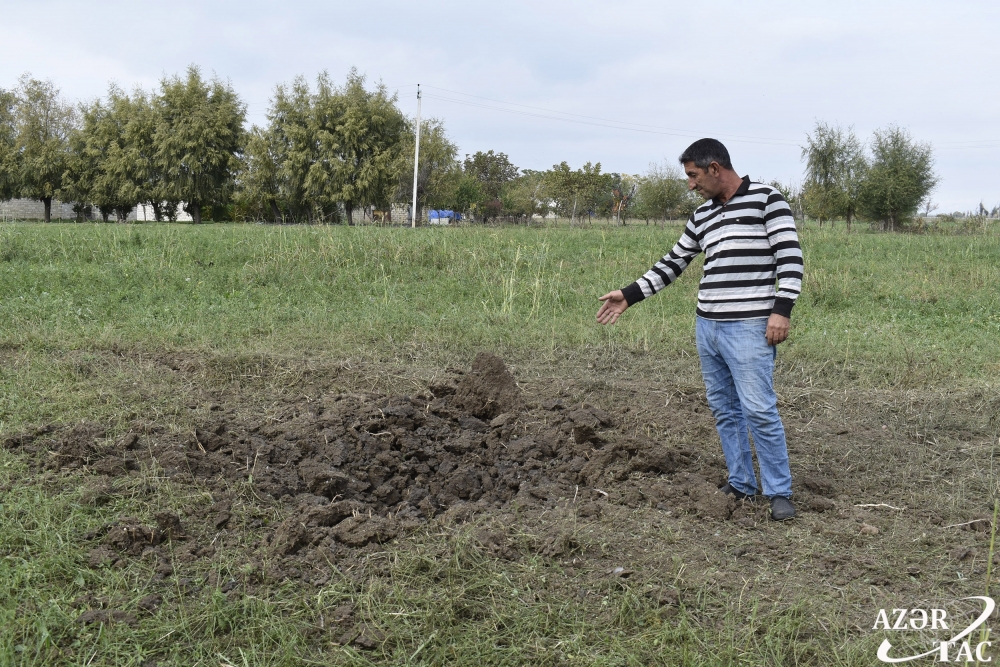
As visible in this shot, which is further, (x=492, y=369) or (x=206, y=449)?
(x=492, y=369)

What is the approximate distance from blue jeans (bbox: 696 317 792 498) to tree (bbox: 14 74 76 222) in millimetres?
40966

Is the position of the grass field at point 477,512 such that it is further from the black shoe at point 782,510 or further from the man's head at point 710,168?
the man's head at point 710,168

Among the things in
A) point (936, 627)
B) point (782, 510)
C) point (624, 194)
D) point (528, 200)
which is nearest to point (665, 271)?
point (782, 510)

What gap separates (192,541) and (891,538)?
3073 mm

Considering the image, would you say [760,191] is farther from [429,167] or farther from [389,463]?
[429,167]

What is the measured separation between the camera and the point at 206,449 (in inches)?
168

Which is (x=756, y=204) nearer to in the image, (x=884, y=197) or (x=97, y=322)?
(x=97, y=322)

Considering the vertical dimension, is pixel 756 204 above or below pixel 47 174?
below

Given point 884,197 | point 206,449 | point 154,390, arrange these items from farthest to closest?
point 884,197, point 154,390, point 206,449

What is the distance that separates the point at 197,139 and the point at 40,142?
32.2ft

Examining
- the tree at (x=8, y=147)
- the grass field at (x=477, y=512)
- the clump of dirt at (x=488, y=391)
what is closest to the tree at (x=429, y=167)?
the tree at (x=8, y=147)

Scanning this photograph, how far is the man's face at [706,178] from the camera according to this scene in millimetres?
3420

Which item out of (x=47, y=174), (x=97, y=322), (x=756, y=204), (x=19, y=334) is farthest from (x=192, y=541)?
(x=47, y=174)

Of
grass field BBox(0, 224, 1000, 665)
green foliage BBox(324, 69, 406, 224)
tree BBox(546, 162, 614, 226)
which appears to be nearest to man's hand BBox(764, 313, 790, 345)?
grass field BBox(0, 224, 1000, 665)
